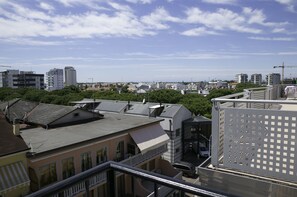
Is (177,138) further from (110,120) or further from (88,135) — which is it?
(88,135)

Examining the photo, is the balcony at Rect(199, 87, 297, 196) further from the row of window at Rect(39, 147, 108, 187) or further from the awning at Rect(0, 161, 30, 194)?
the row of window at Rect(39, 147, 108, 187)

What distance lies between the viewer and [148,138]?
16.6 metres

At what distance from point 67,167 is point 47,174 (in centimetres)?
109

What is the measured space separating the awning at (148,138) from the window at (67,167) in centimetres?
436

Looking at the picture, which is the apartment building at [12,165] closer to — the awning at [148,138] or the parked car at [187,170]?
the awning at [148,138]

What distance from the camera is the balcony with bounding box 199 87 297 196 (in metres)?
5.24

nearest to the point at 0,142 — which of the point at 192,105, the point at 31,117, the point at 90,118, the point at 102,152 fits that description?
the point at 102,152

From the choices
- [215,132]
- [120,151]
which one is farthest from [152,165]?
[215,132]

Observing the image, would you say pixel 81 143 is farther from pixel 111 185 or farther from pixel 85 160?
pixel 111 185

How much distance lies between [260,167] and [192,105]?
2953 centimetres

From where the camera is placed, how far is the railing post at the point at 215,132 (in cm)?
596

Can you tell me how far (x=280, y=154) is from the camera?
17.6ft

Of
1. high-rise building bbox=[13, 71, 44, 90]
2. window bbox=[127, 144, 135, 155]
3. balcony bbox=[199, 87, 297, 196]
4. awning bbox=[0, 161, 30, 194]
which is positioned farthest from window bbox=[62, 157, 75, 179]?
Answer: high-rise building bbox=[13, 71, 44, 90]

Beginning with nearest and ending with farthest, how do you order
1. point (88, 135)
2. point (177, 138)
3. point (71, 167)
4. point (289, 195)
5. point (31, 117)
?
1. point (289, 195)
2. point (71, 167)
3. point (88, 135)
4. point (31, 117)
5. point (177, 138)
